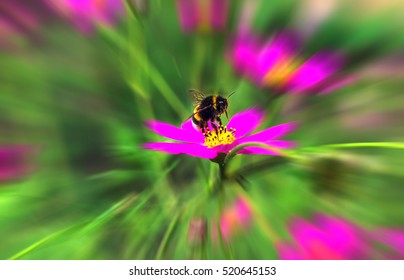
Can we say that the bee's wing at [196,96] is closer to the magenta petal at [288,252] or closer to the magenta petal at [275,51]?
the magenta petal at [275,51]

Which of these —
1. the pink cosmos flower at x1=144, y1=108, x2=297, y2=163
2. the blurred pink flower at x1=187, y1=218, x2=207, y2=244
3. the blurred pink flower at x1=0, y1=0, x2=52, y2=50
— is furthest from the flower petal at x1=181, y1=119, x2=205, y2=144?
the blurred pink flower at x1=0, y1=0, x2=52, y2=50

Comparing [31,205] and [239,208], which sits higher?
[31,205]

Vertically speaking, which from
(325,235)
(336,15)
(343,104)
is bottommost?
(325,235)

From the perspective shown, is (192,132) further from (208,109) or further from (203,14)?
(203,14)

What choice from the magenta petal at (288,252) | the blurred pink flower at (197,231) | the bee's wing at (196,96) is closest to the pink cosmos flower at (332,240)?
the magenta petal at (288,252)

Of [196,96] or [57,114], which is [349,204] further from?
[57,114]
